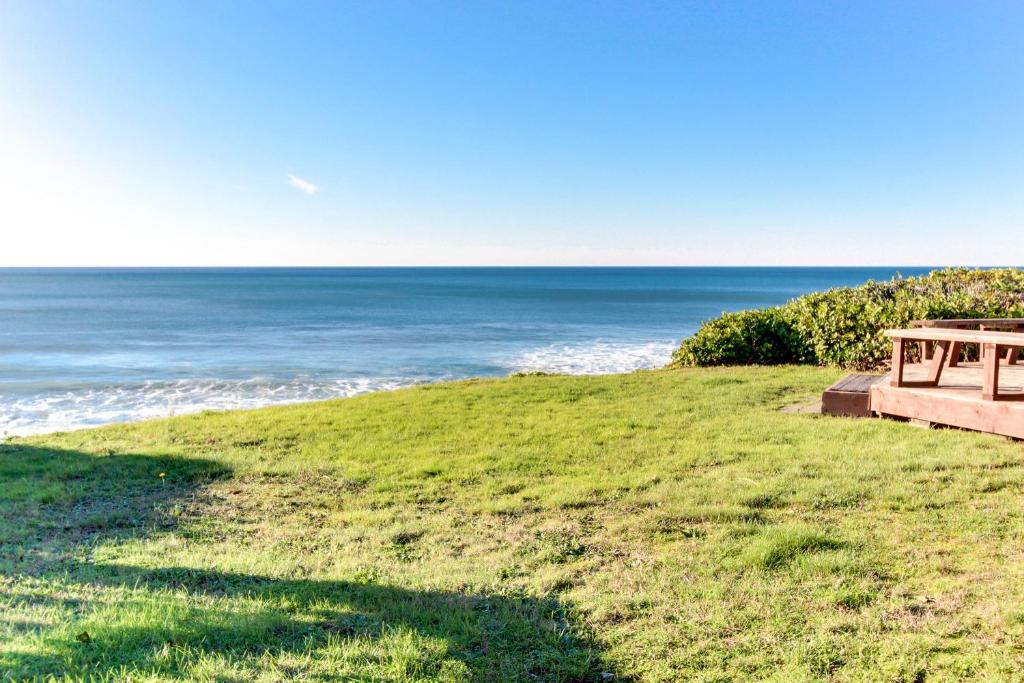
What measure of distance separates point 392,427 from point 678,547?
6.15m

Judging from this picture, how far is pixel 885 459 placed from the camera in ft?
23.6

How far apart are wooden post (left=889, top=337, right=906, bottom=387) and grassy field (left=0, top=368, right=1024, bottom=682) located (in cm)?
65

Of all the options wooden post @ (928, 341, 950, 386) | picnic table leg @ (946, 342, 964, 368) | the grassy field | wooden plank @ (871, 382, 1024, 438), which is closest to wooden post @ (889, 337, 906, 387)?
wooden plank @ (871, 382, 1024, 438)

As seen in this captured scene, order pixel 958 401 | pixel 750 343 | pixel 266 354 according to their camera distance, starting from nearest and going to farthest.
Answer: pixel 958 401, pixel 750 343, pixel 266 354

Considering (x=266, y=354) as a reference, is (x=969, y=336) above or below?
above

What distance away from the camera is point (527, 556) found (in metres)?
5.14

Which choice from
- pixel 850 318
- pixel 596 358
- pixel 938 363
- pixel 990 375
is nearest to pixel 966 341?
pixel 990 375

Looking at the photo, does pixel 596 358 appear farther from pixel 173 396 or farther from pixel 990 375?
pixel 990 375

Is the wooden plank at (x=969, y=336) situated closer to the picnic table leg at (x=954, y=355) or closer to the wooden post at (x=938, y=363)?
the wooden post at (x=938, y=363)

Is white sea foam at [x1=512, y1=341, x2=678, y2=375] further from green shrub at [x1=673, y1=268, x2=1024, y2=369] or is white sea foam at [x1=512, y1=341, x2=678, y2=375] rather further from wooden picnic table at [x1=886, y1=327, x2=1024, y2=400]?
wooden picnic table at [x1=886, y1=327, x2=1024, y2=400]

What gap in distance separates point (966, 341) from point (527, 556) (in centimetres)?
526

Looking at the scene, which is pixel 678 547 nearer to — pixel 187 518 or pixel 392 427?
pixel 187 518

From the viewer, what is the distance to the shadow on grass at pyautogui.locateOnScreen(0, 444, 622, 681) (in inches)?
134

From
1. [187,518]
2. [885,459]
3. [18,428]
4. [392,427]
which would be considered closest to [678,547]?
[885,459]
